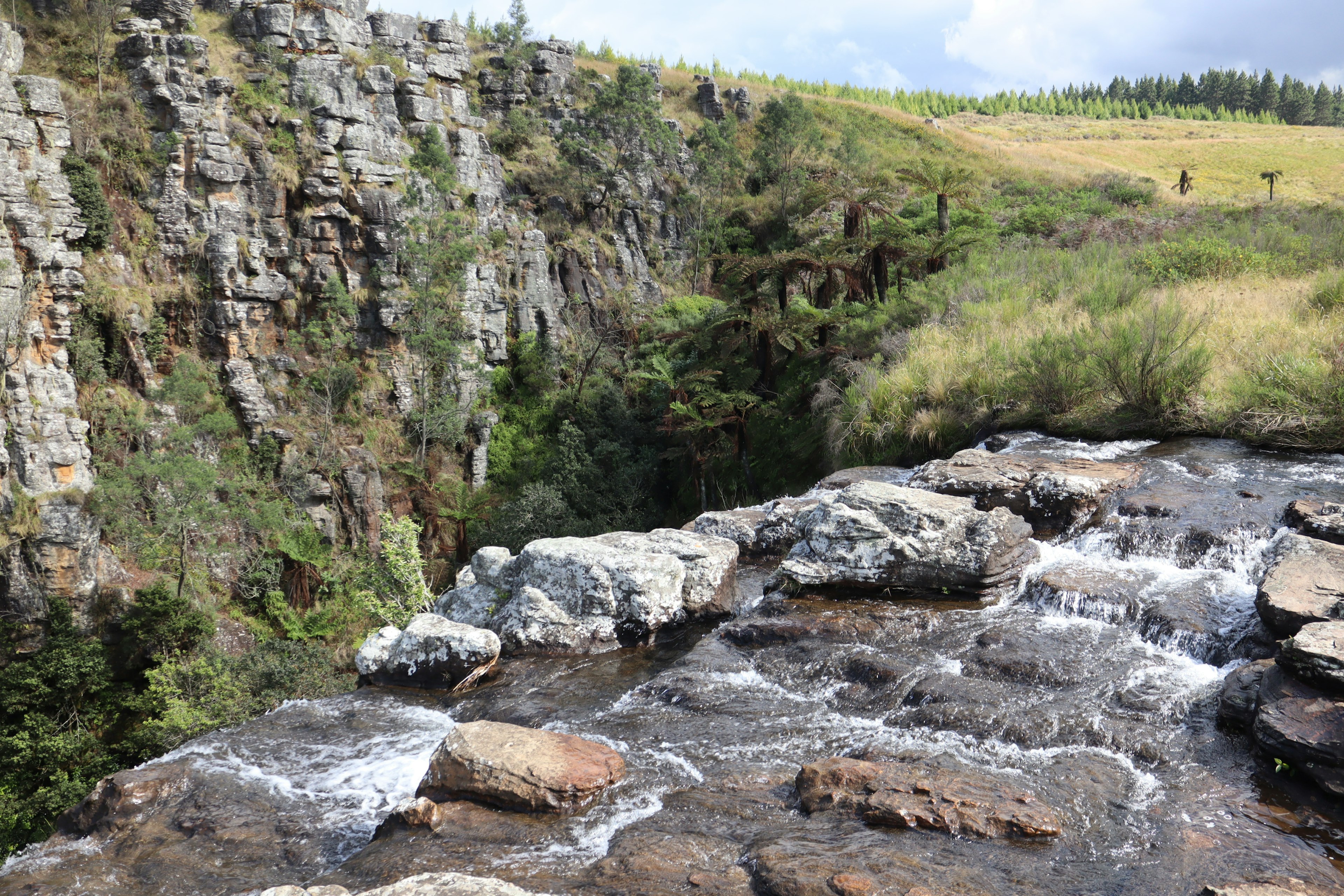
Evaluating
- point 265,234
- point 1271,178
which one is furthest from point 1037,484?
point 1271,178

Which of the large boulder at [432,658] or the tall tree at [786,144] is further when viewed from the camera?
the tall tree at [786,144]

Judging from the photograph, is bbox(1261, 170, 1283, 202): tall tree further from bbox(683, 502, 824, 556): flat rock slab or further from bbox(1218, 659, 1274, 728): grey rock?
bbox(1218, 659, 1274, 728): grey rock

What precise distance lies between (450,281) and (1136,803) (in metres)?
25.4

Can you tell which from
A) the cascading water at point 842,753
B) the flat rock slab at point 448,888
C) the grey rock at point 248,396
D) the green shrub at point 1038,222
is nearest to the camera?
the flat rock slab at point 448,888

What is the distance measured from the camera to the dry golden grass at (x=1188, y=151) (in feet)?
120

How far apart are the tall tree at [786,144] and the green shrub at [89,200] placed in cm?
2397

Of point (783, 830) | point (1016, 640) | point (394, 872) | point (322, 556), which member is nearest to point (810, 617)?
point (1016, 640)

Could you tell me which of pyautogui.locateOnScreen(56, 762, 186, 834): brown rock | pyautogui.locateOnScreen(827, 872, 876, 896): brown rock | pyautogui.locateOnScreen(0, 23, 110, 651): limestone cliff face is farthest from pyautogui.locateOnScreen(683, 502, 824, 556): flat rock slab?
pyautogui.locateOnScreen(0, 23, 110, 651): limestone cliff face

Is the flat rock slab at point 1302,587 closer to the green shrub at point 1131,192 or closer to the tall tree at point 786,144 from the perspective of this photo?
the green shrub at point 1131,192

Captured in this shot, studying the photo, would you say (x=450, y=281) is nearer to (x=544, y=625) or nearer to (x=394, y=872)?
(x=544, y=625)

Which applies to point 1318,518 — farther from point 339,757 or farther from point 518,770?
point 339,757

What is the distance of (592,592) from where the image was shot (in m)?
6.34

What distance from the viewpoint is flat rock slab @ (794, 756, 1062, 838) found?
137 inches

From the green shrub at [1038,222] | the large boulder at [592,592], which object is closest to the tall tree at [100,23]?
the large boulder at [592,592]
